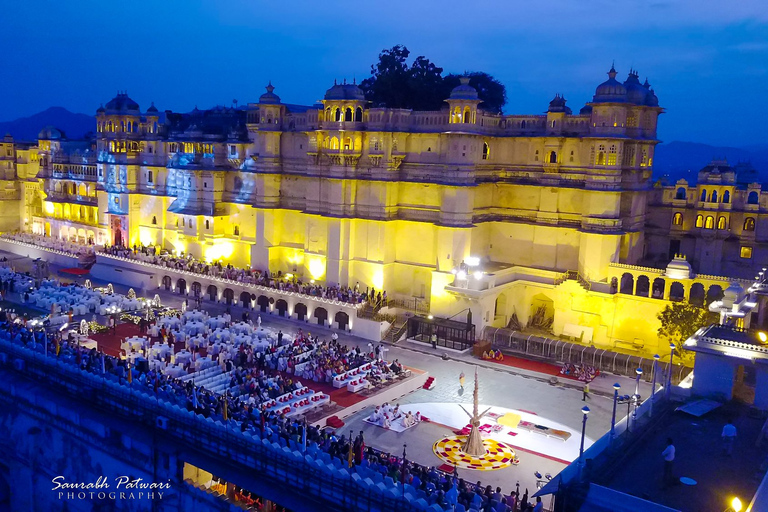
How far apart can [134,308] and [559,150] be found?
2805 centimetres

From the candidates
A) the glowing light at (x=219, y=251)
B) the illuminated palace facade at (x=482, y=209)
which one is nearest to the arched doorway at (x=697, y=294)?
the illuminated palace facade at (x=482, y=209)

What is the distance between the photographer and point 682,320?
3516 cm

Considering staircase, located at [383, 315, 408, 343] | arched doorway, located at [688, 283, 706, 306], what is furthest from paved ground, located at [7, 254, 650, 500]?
arched doorway, located at [688, 283, 706, 306]

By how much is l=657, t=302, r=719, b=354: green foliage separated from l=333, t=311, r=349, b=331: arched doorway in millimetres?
17725

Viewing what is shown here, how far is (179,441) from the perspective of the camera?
2259 cm

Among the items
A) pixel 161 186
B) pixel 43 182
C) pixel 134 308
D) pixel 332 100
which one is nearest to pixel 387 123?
pixel 332 100

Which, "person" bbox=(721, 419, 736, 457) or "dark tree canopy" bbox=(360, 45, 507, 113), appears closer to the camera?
"person" bbox=(721, 419, 736, 457)

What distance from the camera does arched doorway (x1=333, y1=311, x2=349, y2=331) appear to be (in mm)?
42531

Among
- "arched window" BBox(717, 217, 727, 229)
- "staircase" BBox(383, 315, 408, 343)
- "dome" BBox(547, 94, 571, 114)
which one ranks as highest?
"dome" BBox(547, 94, 571, 114)

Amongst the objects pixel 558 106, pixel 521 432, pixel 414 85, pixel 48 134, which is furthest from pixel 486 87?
pixel 48 134

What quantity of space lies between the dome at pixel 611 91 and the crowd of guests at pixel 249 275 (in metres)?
17.4

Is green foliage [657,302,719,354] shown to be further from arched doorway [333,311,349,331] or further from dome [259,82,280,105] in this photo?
dome [259,82,280,105]

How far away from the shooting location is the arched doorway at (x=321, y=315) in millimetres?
43562

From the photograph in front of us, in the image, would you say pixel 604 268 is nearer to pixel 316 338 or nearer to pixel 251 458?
pixel 316 338
